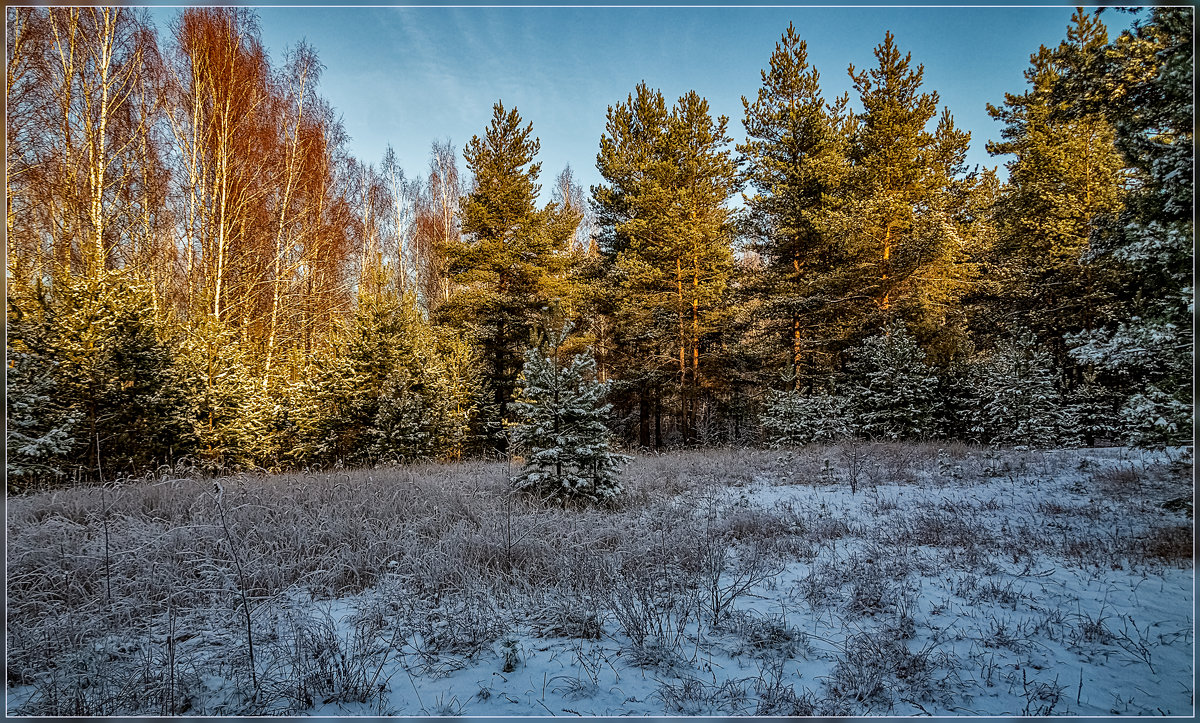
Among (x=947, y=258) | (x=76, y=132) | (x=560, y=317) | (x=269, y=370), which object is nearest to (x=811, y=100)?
(x=947, y=258)

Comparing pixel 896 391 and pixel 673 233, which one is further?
pixel 673 233

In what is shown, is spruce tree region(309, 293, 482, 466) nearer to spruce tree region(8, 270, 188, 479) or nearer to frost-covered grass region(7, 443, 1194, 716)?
spruce tree region(8, 270, 188, 479)

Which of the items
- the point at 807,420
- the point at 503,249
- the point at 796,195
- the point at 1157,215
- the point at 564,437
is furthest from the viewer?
the point at 503,249

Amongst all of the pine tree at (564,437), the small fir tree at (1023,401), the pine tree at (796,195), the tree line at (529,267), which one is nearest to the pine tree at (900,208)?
the tree line at (529,267)

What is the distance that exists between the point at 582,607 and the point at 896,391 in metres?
13.6

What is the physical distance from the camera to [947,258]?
44.5 ft

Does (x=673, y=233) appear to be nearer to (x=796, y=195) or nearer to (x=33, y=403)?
(x=796, y=195)

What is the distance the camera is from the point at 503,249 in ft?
53.3

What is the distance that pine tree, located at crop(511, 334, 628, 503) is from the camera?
6301mm

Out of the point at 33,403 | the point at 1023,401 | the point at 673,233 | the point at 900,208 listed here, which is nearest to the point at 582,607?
the point at 33,403

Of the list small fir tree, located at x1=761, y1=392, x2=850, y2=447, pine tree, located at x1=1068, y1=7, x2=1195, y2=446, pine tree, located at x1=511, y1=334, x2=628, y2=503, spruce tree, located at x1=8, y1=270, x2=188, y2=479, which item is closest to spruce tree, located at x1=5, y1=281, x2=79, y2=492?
spruce tree, located at x1=8, y1=270, x2=188, y2=479

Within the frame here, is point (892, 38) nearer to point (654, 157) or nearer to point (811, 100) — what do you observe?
point (811, 100)

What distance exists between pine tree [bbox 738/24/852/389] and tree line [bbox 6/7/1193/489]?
10 cm

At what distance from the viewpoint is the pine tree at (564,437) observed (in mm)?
6301
